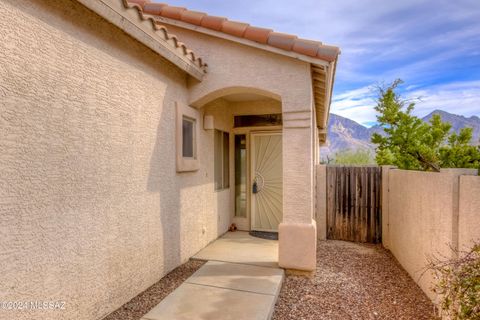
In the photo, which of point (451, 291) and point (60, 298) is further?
point (60, 298)

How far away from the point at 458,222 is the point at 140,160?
4.75 meters

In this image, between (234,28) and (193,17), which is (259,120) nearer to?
(234,28)

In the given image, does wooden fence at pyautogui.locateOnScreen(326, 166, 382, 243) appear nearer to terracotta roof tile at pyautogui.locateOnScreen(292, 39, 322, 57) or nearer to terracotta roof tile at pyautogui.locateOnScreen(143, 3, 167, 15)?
terracotta roof tile at pyautogui.locateOnScreen(292, 39, 322, 57)

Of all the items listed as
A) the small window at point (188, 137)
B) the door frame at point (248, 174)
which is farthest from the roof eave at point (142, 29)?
the door frame at point (248, 174)

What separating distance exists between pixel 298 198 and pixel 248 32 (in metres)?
3.49

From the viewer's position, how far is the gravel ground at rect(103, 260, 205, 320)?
4113 millimetres

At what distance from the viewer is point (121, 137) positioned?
14.2 feet

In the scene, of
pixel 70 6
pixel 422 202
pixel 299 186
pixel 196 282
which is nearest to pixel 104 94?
pixel 70 6

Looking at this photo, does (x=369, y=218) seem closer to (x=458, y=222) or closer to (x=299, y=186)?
(x=299, y=186)

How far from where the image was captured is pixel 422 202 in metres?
5.40

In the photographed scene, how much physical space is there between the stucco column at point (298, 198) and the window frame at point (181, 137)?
210cm

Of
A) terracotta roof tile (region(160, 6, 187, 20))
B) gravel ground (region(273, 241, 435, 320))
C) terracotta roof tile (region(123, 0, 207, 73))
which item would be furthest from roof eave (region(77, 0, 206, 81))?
gravel ground (region(273, 241, 435, 320))

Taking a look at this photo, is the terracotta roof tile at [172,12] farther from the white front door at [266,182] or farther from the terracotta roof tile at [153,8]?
the white front door at [266,182]

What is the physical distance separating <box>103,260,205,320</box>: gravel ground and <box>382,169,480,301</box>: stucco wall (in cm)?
416
